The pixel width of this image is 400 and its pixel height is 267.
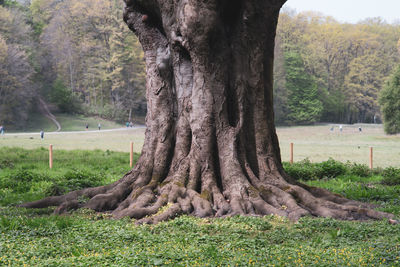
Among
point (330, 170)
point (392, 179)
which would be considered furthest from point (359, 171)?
point (392, 179)

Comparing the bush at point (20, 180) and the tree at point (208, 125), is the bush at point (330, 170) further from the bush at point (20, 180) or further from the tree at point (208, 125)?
the bush at point (20, 180)

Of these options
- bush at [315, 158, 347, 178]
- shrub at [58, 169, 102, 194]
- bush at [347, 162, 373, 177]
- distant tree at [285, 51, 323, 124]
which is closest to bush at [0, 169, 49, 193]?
shrub at [58, 169, 102, 194]

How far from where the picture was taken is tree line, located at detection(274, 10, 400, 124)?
77.6 meters

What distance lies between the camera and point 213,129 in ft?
33.8

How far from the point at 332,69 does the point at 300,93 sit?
9455 millimetres

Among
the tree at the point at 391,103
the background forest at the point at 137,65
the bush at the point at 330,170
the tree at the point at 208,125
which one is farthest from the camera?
the background forest at the point at 137,65

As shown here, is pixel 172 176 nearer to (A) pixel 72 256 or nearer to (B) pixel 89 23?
(A) pixel 72 256

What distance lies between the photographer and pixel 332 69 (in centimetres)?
8419

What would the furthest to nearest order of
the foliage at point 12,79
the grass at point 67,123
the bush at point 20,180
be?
1. the grass at point 67,123
2. the foliage at point 12,79
3. the bush at point 20,180

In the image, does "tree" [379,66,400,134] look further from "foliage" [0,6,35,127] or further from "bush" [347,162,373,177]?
"foliage" [0,6,35,127]

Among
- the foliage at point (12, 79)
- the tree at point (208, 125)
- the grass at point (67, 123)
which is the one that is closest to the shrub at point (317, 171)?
the tree at point (208, 125)

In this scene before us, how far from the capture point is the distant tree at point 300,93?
253 feet

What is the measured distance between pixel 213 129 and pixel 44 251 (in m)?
4.90

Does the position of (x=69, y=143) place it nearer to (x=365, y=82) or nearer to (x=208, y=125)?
(x=208, y=125)
